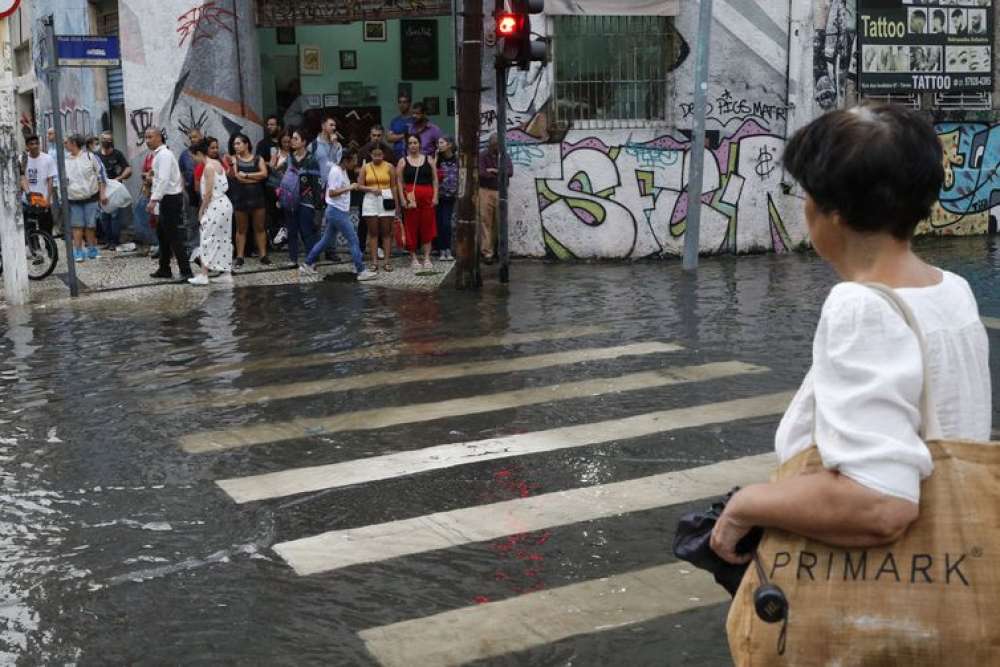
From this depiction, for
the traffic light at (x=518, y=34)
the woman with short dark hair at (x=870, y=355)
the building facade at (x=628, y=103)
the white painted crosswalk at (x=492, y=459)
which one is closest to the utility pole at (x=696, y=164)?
the building facade at (x=628, y=103)

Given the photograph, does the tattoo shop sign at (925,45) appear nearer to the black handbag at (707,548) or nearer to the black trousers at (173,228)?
the black trousers at (173,228)

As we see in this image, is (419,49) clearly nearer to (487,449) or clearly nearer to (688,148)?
(688,148)

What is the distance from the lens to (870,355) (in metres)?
1.89

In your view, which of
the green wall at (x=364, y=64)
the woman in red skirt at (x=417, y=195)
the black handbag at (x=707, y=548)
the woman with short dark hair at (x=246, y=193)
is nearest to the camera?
the black handbag at (x=707, y=548)

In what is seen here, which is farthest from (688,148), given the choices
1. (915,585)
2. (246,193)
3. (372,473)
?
(915,585)

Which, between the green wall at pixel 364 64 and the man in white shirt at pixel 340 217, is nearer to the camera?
the man in white shirt at pixel 340 217

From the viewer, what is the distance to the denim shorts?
16625 mm

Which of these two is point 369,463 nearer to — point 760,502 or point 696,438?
point 696,438

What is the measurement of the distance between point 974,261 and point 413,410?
410 inches

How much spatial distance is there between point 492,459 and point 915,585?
479cm

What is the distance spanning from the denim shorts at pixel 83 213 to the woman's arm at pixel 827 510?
1602cm

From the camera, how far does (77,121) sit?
20.5 meters

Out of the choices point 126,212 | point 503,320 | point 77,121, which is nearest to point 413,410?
point 503,320

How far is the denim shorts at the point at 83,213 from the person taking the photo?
16.6 meters
